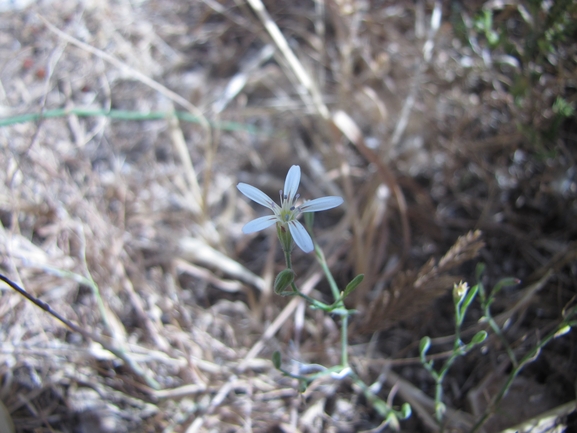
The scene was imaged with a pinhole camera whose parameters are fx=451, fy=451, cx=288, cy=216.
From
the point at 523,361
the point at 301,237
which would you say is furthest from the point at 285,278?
the point at 523,361

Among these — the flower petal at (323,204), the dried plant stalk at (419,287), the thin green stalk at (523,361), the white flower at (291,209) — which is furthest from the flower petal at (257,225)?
the thin green stalk at (523,361)

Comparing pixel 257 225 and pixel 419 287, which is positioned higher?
pixel 257 225

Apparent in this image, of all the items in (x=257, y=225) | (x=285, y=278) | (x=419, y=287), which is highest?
(x=257, y=225)

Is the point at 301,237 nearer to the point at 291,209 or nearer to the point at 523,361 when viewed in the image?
the point at 291,209

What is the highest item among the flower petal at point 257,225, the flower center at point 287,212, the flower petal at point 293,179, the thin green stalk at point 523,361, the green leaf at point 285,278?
the flower petal at point 293,179

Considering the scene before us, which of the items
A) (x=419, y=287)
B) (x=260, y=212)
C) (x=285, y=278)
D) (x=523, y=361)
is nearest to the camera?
(x=285, y=278)

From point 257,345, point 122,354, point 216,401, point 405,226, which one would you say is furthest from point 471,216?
point 122,354

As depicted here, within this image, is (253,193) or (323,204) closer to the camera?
(323,204)

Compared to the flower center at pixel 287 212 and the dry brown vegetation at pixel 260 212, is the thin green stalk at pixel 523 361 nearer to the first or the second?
the dry brown vegetation at pixel 260 212

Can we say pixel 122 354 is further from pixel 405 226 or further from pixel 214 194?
pixel 405 226
